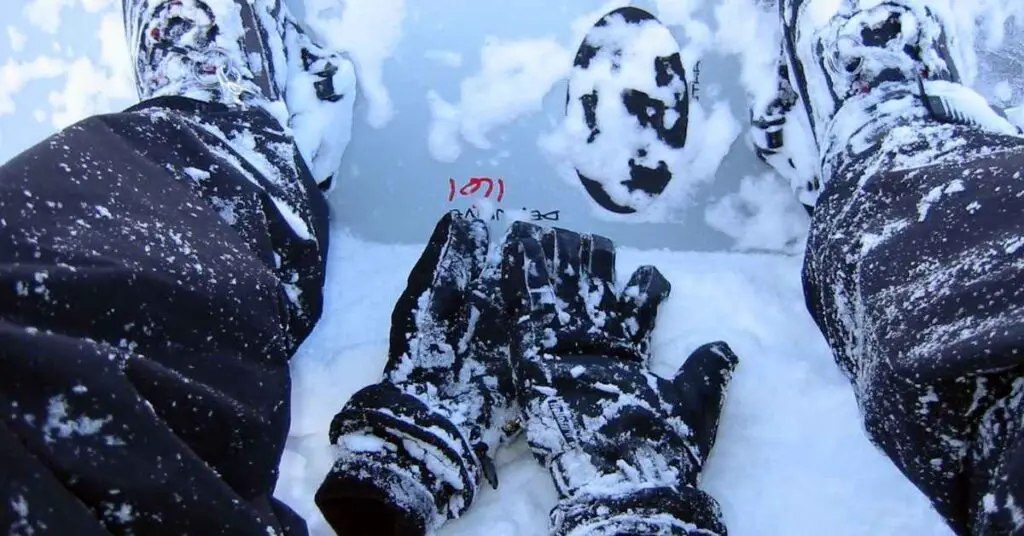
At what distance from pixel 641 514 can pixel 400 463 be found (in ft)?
0.75

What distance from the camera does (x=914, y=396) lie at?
538 mm

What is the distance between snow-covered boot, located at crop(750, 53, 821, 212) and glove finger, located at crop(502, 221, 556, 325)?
0.36m

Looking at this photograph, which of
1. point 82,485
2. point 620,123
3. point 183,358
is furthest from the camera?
point 620,123

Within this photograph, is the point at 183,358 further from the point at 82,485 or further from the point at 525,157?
the point at 525,157

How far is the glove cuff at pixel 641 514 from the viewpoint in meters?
0.68

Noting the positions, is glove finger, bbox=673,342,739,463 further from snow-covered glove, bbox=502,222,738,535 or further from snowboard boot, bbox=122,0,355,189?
snowboard boot, bbox=122,0,355,189

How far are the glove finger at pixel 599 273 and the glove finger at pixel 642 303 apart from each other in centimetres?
2

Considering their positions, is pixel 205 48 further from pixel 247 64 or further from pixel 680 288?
pixel 680 288

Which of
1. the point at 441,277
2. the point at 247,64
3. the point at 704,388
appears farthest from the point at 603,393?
the point at 247,64

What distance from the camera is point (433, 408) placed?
0.82 metres

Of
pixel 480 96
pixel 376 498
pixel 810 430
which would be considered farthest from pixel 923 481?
pixel 480 96

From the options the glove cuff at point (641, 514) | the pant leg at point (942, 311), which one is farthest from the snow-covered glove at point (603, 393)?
the pant leg at point (942, 311)

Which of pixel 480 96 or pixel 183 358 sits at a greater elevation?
pixel 480 96

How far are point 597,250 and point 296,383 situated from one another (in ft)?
1.30
